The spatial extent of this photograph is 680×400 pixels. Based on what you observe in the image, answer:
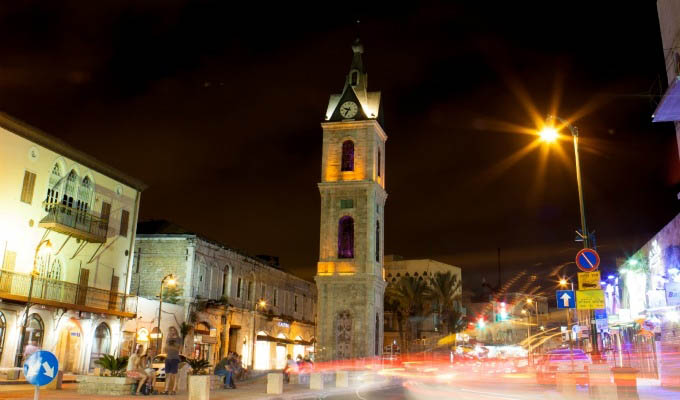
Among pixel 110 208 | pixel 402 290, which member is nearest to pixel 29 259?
pixel 110 208

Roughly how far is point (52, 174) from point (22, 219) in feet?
10.6

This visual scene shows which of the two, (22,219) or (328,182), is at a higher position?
(328,182)

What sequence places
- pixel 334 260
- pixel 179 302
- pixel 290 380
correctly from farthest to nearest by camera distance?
pixel 334 260
pixel 179 302
pixel 290 380

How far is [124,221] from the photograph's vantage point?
3909 cm

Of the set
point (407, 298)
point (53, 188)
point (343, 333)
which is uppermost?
point (53, 188)

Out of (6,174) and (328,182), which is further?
(328,182)

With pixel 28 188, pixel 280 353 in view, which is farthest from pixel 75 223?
pixel 280 353

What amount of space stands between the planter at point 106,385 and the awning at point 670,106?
747 inches

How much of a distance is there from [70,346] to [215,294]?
16.1 metres

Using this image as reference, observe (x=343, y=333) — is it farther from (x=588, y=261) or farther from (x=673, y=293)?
(x=588, y=261)

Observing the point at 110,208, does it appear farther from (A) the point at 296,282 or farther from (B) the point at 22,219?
(A) the point at 296,282

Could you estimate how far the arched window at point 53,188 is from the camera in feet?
107

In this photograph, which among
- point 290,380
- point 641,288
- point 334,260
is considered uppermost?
point 334,260

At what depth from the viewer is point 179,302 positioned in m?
44.7
